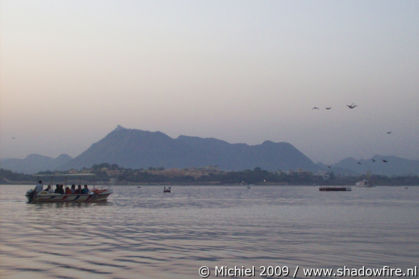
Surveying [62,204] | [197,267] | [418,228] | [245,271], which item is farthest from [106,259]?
[62,204]

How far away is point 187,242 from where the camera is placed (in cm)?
2844

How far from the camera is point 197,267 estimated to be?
2092 centimetres

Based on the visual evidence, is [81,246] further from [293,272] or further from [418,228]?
[418,228]

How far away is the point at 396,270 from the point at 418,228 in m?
18.7

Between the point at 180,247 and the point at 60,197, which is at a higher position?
the point at 60,197

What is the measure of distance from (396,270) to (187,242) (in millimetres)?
11224

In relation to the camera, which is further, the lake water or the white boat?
the white boat

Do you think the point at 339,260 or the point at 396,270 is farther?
the point at 339,260

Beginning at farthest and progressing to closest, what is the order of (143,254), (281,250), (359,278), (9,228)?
1. (9,228)
2. (281,250)
3. (143,254)
4. (359,278)

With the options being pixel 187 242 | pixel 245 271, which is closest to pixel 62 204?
pixel 187 242

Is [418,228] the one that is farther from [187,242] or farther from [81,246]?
[81,246]

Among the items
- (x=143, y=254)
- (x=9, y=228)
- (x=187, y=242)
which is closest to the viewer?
(x=143, y=254)

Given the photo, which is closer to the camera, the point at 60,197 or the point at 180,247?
the point at 180,247

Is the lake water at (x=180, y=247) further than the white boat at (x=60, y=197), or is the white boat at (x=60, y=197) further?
the white boat at (x=60, y=197)
